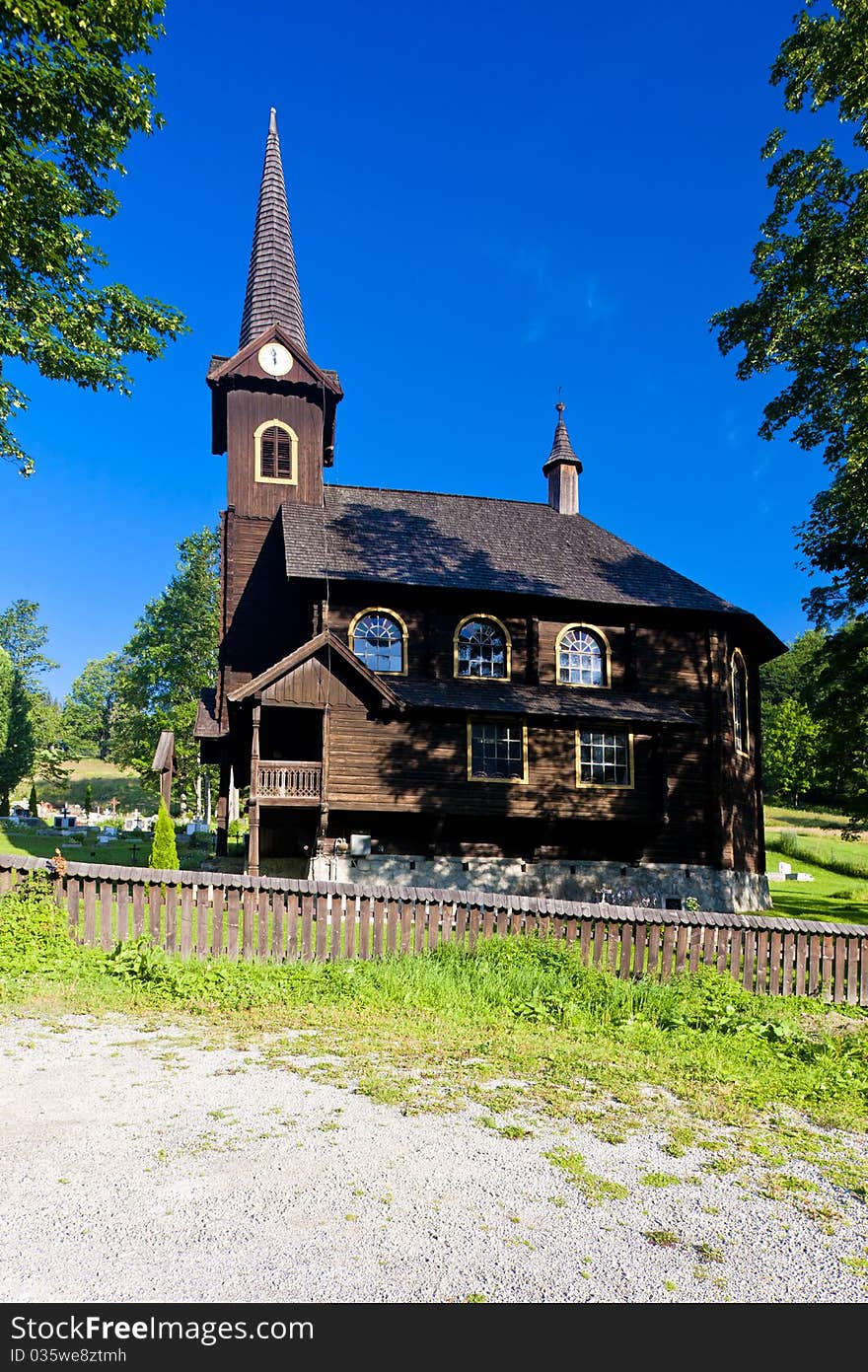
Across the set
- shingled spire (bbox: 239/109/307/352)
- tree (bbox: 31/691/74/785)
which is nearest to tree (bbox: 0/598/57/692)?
tree (bbox: 31/691/74/785)

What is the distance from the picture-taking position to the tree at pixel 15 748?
52.2 metres

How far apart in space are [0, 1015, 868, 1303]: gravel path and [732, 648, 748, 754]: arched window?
64.0 ft

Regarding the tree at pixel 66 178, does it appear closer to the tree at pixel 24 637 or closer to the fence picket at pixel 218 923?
the fence picket at pixel 218 923

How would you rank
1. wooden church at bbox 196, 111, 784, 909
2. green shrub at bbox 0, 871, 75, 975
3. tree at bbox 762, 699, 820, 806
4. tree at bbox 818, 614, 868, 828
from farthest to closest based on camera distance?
tree at bbox 762, 699, 820, 806 < tree at bbox 818, 614, 868, 828 < wooden church at bbox 196, 111, 784, 909 < green shrub at bbox 0, 871, 75, 975

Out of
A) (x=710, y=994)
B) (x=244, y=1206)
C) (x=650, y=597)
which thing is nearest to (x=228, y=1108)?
(x=244, y=1206)

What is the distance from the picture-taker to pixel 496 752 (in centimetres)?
2148

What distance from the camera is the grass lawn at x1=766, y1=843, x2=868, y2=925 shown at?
24.2 meters

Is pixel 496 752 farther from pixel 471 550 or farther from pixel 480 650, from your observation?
pixel 471 550

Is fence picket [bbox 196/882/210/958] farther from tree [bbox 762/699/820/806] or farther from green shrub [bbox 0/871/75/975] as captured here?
tree [bbox 762/699/820/806]

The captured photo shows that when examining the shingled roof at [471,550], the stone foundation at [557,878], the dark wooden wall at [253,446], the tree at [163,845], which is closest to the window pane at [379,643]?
the shingled roof at [471,550]

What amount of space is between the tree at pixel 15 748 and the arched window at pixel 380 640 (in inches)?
1542

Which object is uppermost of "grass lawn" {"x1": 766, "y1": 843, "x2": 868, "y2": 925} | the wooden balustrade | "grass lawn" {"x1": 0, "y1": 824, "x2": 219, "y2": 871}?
the wooden balustrade
